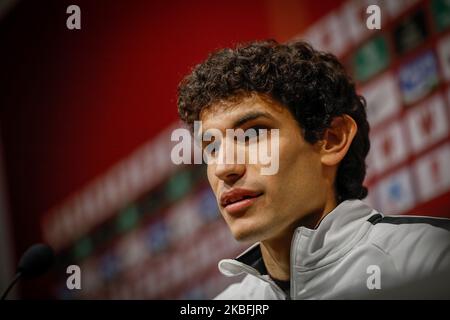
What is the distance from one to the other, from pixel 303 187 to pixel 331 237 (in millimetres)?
170

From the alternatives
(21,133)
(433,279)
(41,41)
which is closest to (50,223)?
(21,133)

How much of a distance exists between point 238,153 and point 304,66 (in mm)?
357

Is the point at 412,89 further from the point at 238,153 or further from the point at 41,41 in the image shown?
the point at 41,41

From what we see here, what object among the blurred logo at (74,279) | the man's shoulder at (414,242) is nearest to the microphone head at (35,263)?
the blurred logo at (74,279)

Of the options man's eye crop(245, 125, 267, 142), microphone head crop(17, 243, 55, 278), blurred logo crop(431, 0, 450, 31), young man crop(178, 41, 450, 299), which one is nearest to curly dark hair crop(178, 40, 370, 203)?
young man crop(178, 41, 450, 299)

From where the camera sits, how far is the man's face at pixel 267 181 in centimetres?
194

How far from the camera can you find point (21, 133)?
2.96 m

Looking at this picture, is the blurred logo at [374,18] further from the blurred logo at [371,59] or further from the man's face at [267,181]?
the man's face at [267,181]

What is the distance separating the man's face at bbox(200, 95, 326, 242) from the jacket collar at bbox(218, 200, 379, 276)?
8 cm

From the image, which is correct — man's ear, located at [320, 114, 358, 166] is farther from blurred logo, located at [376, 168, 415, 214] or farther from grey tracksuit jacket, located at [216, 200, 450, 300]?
blurred logo, located at [376, 168, 415, 214]

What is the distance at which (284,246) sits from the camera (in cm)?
202

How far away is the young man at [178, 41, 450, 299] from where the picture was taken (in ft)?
6.27

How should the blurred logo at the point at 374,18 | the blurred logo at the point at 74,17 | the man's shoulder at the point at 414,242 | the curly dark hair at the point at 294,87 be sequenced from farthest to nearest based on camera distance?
the blurred logo at the point at 74,17
the blurred logo at the point at 374,18
the curly dark hair at the point at 294,87
the man's shoulder at the point at 414,242

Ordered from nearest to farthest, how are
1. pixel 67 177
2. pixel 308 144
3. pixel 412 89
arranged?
pixel 308 144, pixel 412 89, pixel 67 177
